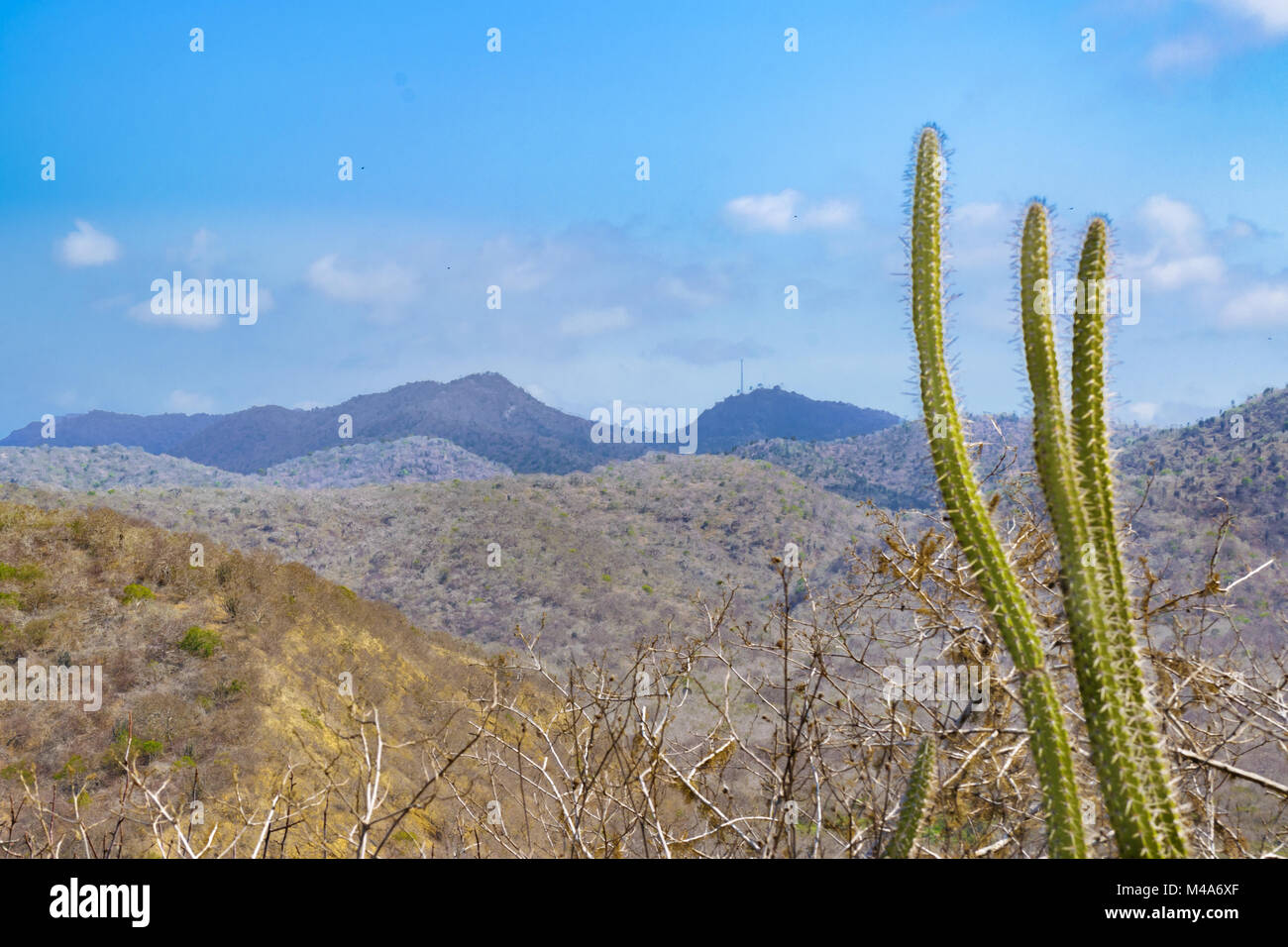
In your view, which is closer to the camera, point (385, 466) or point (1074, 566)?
point (1074, 566)

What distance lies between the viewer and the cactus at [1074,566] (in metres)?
1.72

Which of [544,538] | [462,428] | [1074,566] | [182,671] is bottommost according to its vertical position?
[182,671]

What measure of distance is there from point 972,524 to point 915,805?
0.80 m

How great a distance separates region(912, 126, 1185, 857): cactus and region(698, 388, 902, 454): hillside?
88.8 m

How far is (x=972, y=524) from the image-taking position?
2.11m

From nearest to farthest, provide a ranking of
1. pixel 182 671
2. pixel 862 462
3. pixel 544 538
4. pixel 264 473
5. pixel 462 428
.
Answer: pixel 182 671
pixel 544 538
pixel 862 462
pixel 264 473
pixel 462 428

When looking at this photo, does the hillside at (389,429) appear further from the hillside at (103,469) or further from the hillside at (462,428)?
the hillside at (103,469)

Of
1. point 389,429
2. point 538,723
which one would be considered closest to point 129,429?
point 389,429

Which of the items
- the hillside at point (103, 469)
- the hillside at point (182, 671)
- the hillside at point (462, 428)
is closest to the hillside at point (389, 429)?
the hillside at point (462, 428)

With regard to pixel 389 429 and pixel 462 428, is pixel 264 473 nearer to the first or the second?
pixel 389 429

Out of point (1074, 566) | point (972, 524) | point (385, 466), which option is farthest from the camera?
point (385, 466)

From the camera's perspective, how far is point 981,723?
3.69 metres

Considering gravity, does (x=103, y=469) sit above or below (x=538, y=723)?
above
